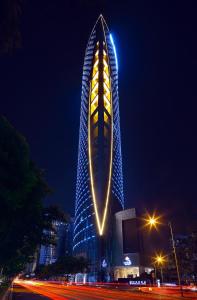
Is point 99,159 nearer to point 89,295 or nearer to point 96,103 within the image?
point 96,103

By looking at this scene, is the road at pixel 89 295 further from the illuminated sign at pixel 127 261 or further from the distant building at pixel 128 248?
the illuminated sign at pixel 127 261

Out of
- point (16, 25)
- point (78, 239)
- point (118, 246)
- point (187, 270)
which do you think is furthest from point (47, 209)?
point (78, 239)

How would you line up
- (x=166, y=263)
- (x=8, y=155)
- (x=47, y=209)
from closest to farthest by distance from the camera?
(x=8, y=155) → (x=47, y=209) → (x=166, y=263)

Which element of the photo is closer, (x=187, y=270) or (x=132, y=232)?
(x=187, y=270)

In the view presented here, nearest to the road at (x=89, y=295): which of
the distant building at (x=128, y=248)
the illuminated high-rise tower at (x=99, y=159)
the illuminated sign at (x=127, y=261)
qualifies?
the distant building at (x=128, y=248)

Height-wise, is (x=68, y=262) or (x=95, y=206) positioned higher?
(x=95, y=206)

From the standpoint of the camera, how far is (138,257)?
108m

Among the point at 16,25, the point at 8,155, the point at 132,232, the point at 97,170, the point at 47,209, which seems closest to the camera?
the point at 16,25

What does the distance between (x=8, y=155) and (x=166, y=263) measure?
107423 millimetres

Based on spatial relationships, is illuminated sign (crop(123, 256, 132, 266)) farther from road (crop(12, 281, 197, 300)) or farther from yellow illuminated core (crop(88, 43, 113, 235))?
road (crop(12, 281, 197, 300))

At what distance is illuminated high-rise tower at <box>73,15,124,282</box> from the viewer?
126 meters

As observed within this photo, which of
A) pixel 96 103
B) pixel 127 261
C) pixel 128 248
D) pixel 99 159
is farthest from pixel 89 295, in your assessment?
pixel 96 103

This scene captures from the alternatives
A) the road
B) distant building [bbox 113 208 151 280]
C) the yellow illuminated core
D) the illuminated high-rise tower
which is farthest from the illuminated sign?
the road

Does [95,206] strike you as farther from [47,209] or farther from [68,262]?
[47,209]
